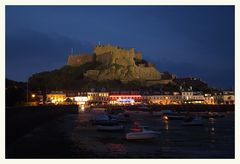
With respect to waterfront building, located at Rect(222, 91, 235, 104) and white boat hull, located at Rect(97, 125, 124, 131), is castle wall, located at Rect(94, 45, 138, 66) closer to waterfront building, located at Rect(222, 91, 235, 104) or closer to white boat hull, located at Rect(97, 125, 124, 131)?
waterfront building, located at Rect(222, 91, 235, 104)

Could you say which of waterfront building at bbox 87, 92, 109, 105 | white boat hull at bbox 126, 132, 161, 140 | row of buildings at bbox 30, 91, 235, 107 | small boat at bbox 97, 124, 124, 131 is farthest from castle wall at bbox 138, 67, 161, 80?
white boat hull at bbox 126, 132, 161, 140

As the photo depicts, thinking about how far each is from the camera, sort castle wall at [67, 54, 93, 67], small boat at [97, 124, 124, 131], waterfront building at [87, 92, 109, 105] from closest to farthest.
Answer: small boat at [97, 124, 124, 131]
waterfront building at [87, 92, 109, 105]
castle wall at [67, 54, 93, 67]

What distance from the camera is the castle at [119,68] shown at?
121000mm

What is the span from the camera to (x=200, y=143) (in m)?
21.7

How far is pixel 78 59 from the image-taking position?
131m

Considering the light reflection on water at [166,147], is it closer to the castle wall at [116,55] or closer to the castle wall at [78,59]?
the castle wall at [116,55]

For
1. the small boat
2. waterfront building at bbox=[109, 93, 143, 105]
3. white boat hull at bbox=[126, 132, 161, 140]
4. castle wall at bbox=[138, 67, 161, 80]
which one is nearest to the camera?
white boat hull at bbox=[126, 132, 161, 140]

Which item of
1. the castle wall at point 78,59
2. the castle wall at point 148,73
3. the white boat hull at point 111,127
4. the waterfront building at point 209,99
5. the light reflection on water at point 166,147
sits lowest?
the light reflection on water at point 166,147

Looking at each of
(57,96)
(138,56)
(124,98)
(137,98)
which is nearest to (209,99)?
(137,98)

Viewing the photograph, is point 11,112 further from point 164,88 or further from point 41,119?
point 164,88

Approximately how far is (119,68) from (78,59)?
1561cm

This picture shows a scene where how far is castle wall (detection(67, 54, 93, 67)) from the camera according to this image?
423 ft

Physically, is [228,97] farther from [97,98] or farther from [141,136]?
[141,136]

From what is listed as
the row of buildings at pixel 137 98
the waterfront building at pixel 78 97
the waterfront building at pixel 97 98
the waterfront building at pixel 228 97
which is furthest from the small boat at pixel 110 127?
the waterfront building at pixel 78 97
